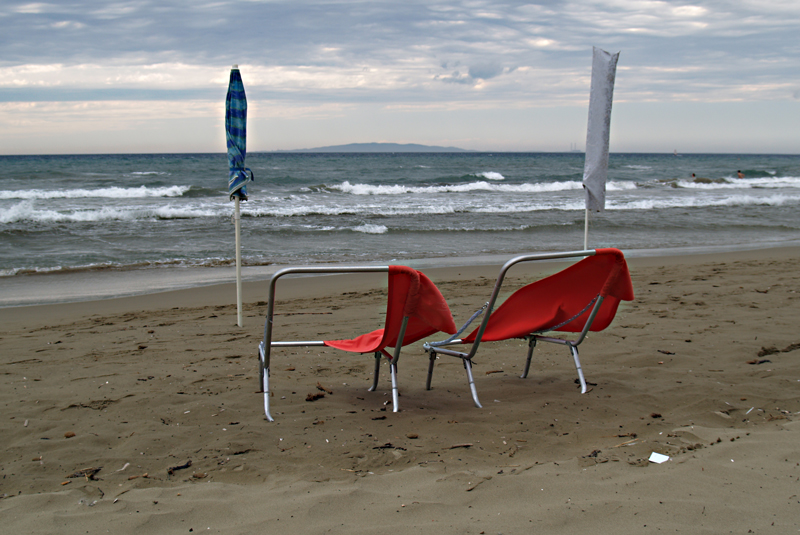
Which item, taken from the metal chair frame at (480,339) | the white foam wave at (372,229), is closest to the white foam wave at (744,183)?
the white foam wave at (372,229)

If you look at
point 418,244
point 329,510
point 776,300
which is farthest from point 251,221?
point 329,510

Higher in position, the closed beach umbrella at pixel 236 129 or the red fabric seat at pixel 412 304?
the closed beach umbrella at pixel 236 129

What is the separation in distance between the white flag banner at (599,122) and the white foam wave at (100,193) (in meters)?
22.2

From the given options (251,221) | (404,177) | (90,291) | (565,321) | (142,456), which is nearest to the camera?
(142,456)

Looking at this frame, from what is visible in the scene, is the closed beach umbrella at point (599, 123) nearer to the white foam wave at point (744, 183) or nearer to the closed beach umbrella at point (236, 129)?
the closed beach umbrella at point (236, 129)

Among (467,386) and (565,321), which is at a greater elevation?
(565,321)

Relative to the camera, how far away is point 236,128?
4848mm

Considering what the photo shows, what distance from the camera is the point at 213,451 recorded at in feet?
8.71

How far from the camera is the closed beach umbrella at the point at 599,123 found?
481 cm

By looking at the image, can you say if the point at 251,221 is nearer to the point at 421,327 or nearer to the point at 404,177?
the point at 421,327

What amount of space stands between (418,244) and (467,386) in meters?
8.43

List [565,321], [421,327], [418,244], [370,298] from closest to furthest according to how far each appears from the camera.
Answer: [421,327], [565,321], [370,298], [418,244]

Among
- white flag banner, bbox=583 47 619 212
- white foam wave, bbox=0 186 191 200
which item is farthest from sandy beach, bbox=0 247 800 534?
white foam wave, bbox=0 186 191 200

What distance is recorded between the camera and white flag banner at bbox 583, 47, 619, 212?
15.8 feet
